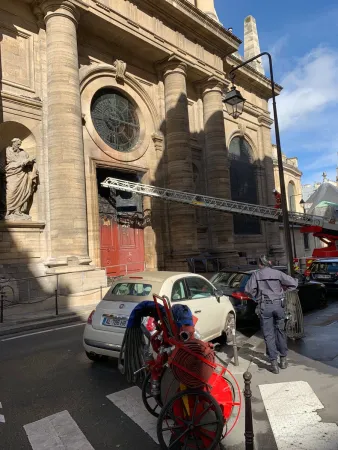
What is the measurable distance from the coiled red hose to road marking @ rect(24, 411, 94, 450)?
1.19 metres

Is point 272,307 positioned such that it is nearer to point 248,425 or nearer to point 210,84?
point 248,425

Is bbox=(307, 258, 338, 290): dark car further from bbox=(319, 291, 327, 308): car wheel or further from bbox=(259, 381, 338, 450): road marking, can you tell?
bbox=(259, 381, 338, 450): road marking

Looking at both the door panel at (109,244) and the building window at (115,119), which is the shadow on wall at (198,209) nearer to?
the building window at (115,119)

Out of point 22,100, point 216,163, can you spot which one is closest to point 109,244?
point 22,100

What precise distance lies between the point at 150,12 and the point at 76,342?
56.5ft

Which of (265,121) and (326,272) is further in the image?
(265,121)

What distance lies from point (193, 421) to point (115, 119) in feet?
55.5

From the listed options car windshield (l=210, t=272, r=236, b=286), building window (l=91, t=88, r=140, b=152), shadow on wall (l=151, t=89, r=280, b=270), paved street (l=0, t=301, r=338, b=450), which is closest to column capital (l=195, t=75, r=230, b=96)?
shadow on wall (l=151, t=89, r=280, b=270)

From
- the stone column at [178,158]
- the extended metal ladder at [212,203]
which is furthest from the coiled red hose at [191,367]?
the stone column at [178,158]

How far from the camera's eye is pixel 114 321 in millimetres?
5883

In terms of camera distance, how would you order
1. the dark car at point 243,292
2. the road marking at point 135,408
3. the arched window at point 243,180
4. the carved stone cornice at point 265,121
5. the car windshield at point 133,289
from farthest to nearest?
the carved stone cornice at point 265,121, the arched window at point 243,180, the dark car at point 243,292, the car windshield at point 133,289, the road marking at point 135,408

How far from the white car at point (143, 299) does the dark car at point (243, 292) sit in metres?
1.32

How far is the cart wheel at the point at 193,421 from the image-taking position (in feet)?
11.3

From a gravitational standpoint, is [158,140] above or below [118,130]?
below
